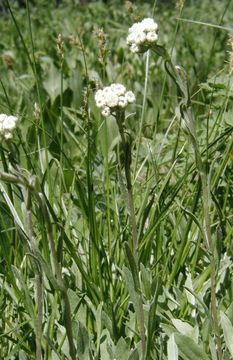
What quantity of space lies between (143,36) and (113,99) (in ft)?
0.40

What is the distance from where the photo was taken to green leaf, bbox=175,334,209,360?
151cm

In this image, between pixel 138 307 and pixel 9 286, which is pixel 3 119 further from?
pixel 9 286

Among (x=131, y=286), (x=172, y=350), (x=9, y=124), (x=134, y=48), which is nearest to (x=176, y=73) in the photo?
(x=134, y=48)

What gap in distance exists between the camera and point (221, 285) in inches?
71.2

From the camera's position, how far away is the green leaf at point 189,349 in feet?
4.97

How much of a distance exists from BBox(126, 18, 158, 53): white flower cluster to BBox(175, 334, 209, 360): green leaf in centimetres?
60

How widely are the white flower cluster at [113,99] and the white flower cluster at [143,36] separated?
0.26ft

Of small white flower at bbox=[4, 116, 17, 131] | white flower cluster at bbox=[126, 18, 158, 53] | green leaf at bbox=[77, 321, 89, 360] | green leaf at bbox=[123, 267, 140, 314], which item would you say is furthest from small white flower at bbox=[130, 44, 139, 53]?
green leaf at bbox=[77, 321, 89, 360]

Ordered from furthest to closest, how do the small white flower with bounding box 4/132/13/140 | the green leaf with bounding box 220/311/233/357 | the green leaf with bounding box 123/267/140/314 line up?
1. the green leaf with bounding box 220/311/233/357
2. the green leaf with bounding box 123/267/140/314
3. the small white flower with bounding box 4/132/13/140

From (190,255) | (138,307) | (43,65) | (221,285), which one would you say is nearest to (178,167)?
(190,255)

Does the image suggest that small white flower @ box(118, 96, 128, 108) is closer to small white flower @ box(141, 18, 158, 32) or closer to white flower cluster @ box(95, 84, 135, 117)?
white flower cluster @ box(95, 84, 135, 117)

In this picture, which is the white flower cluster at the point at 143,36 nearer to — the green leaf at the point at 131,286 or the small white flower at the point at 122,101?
the small white flower at the point at 122,101

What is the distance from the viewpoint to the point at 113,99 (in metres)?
1.21

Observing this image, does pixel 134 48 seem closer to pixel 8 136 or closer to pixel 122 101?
pixel 122 101
